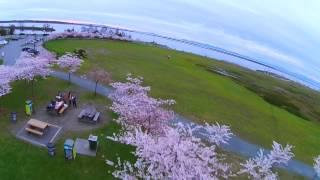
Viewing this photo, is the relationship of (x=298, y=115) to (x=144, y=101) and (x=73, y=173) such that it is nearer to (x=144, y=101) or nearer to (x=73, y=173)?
(x=144, y=101)

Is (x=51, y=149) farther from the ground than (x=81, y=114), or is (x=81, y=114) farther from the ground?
(x=81, y=114)

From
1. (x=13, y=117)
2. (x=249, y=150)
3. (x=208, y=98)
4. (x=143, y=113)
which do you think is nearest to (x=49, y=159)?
(x=13, y=117)

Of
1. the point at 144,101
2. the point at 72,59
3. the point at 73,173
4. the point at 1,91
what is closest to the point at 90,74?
the point at 72,59

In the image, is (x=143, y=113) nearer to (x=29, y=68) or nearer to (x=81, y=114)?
(x=81, y=114)

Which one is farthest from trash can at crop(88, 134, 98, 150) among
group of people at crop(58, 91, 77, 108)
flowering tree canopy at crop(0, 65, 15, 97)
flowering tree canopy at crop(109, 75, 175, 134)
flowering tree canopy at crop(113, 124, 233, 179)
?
flowering tree canopy at crop(0, 65, 15, 97)

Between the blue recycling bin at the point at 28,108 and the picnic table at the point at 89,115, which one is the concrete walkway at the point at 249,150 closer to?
the picnic table at the point at 89,115

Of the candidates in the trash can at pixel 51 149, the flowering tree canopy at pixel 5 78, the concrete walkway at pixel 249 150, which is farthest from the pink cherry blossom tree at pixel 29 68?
the concrete walkway at pixel 249 150
